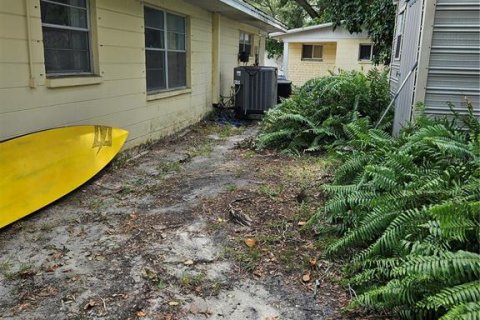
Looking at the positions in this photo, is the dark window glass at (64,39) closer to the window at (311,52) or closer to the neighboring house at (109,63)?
the neighboring house at (109,63)

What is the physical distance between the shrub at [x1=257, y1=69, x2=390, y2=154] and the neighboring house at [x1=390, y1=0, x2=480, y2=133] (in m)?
1.84

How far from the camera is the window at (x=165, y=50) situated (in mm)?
7152

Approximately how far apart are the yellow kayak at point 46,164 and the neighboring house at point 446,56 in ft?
12.7

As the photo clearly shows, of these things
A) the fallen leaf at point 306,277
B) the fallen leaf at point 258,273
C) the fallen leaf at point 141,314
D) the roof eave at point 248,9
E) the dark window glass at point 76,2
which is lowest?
the fallen leaf at point 141,314

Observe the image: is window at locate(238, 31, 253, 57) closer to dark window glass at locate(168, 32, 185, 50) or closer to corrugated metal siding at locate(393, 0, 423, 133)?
dark window glass at locate(168, 32, 185, 50)

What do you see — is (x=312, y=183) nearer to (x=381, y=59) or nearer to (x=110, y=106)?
(x=110, y=106)

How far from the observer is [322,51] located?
20000 millimetres

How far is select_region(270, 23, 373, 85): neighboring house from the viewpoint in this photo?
1788cm

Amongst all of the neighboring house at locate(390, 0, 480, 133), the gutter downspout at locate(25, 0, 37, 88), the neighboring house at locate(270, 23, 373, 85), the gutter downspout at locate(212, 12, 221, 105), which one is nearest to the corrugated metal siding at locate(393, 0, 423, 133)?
the neighboring house at locate(390, 0, 480, 133)

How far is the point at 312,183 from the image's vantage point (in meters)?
5.12

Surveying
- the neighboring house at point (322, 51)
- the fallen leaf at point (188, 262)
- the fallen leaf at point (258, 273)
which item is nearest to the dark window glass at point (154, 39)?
the fallen leaf at point (188, 262)

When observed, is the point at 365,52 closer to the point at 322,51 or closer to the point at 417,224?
the point at 322,51

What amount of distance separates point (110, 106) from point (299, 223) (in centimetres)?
339

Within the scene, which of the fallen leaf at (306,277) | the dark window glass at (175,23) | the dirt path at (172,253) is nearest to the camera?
Result: the dirt path at (172,253)
